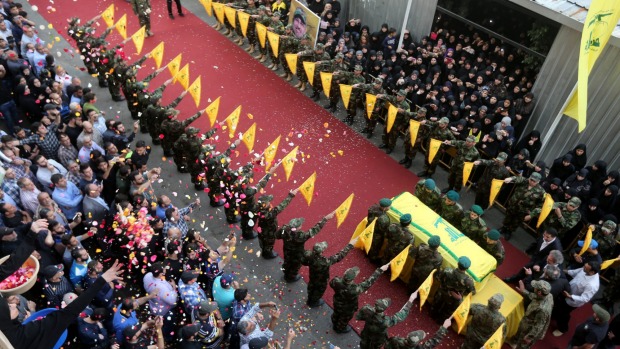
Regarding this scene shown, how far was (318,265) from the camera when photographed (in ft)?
24.1

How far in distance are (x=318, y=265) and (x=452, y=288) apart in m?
2.04

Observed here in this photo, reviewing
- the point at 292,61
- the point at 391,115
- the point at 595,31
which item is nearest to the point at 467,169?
the point at 391,115

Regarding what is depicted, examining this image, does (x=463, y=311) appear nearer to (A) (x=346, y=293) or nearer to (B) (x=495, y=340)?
(B) (x=495, y=340)

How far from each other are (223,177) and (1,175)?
11.4ft

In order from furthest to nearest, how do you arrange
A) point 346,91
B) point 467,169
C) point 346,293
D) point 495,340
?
1. point 346,91
2. point 467,169
3. point 346,293
4. point 495,340

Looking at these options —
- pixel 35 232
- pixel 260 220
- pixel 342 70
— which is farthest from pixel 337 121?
pixel 35 232

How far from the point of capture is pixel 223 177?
861 cm

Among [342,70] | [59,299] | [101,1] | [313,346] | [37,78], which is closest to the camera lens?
[59,299]

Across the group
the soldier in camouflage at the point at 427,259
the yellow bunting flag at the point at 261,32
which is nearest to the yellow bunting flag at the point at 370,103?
the yellow bunting flag at the point at 261,32

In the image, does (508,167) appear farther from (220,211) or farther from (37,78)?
(37,78)

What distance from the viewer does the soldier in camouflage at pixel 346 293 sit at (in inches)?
273

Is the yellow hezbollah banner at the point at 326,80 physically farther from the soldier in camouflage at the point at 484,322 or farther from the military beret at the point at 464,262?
the soldier in camouflage at the point at 484,322

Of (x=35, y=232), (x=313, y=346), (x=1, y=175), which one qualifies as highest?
→ (x=35, y=232)

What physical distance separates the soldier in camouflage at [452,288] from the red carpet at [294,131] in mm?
475
